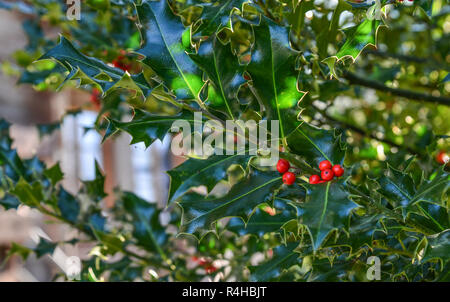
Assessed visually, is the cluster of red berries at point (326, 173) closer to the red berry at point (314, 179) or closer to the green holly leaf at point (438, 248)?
the red berry at point (314, 179)

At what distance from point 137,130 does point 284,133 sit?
0.21 m

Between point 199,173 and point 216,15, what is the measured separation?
25 centimetres

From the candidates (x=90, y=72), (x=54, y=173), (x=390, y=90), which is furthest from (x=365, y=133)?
(x=90, y=72)

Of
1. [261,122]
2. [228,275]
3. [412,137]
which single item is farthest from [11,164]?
[412,137]

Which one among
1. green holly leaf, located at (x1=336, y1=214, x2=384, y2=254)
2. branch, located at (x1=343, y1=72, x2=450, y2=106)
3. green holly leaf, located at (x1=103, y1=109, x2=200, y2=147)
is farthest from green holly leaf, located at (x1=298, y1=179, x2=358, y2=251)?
branch, located at (x1=343, y1=72, x2=450, y2=106)

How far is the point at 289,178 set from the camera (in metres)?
0.65

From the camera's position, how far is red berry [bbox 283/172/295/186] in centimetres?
65

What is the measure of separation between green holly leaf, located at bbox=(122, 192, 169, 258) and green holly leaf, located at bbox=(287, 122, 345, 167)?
0.81m

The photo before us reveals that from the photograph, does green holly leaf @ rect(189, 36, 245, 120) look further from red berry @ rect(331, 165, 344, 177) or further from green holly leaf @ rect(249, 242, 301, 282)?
green holly leaf @ rect(249, 242, 301, 282)

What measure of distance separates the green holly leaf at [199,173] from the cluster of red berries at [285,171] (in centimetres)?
5

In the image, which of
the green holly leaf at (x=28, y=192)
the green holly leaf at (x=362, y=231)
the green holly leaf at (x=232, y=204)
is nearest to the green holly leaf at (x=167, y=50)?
the green holly leaf at (x=232, y=204)

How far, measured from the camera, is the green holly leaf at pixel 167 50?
665 mm

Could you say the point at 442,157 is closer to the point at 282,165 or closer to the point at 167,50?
the point at 282,165
